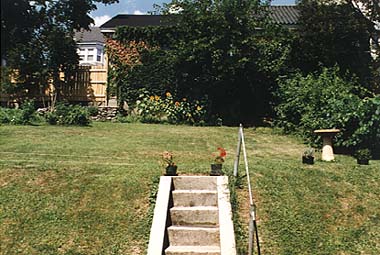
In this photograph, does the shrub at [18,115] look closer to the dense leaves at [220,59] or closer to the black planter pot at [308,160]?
the dense leaves at [220,59]

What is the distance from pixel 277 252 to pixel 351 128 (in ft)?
17.5

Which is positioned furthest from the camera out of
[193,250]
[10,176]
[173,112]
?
[173,112]

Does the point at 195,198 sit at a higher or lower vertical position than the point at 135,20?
lower

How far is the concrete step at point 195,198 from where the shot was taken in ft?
19.4

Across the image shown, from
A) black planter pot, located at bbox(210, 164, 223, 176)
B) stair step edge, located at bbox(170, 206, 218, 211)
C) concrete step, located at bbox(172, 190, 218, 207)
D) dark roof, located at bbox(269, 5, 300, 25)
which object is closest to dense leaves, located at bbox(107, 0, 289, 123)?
dark roof, located at bbox(269, 5, 300, 25)

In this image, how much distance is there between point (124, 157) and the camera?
8180 millimetres

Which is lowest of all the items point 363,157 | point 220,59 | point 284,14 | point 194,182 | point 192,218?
point 192,218

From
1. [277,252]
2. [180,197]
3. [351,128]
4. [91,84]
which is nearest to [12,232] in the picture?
[180,197]

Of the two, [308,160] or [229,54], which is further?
[229,54]

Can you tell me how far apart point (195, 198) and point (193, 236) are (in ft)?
2.23

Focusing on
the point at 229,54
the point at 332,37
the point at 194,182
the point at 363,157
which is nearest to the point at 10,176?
the point at 194,182

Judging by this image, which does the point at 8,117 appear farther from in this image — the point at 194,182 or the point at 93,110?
the point at 194,182

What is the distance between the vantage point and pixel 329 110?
10.1 m

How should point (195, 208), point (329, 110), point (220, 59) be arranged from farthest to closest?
point (220, 59) < point (329, 110) < point (195, 208)
